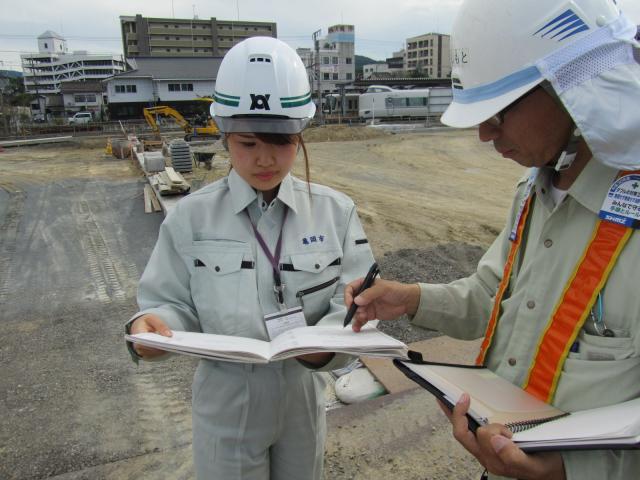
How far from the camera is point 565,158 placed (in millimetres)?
1203

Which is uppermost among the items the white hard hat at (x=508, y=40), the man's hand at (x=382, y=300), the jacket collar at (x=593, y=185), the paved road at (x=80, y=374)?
the white hard hat at (x=508, y=40)

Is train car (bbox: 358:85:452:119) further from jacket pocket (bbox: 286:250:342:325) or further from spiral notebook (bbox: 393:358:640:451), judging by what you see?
spiral notebook (bbox: 393:358:640:451)

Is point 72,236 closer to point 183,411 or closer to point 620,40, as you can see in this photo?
point 183,411

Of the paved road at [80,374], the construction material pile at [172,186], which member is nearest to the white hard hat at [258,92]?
the paved road at [80,374]

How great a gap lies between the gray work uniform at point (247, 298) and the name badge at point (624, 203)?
81cm

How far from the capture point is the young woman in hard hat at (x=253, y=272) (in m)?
1.58

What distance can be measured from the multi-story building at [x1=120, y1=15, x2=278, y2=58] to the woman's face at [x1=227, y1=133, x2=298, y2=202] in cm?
7519

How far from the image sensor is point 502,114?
1210mm

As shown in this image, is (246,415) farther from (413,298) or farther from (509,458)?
(509,458)

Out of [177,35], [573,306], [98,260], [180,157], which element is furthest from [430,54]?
[573,306]

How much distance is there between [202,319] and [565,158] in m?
1.21

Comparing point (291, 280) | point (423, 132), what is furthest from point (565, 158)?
point (423, 132)

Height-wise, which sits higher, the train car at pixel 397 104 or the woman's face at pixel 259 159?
the train car at pixel 397 104

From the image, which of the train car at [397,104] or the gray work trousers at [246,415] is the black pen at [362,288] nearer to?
the gray work trousers at [246,415]
